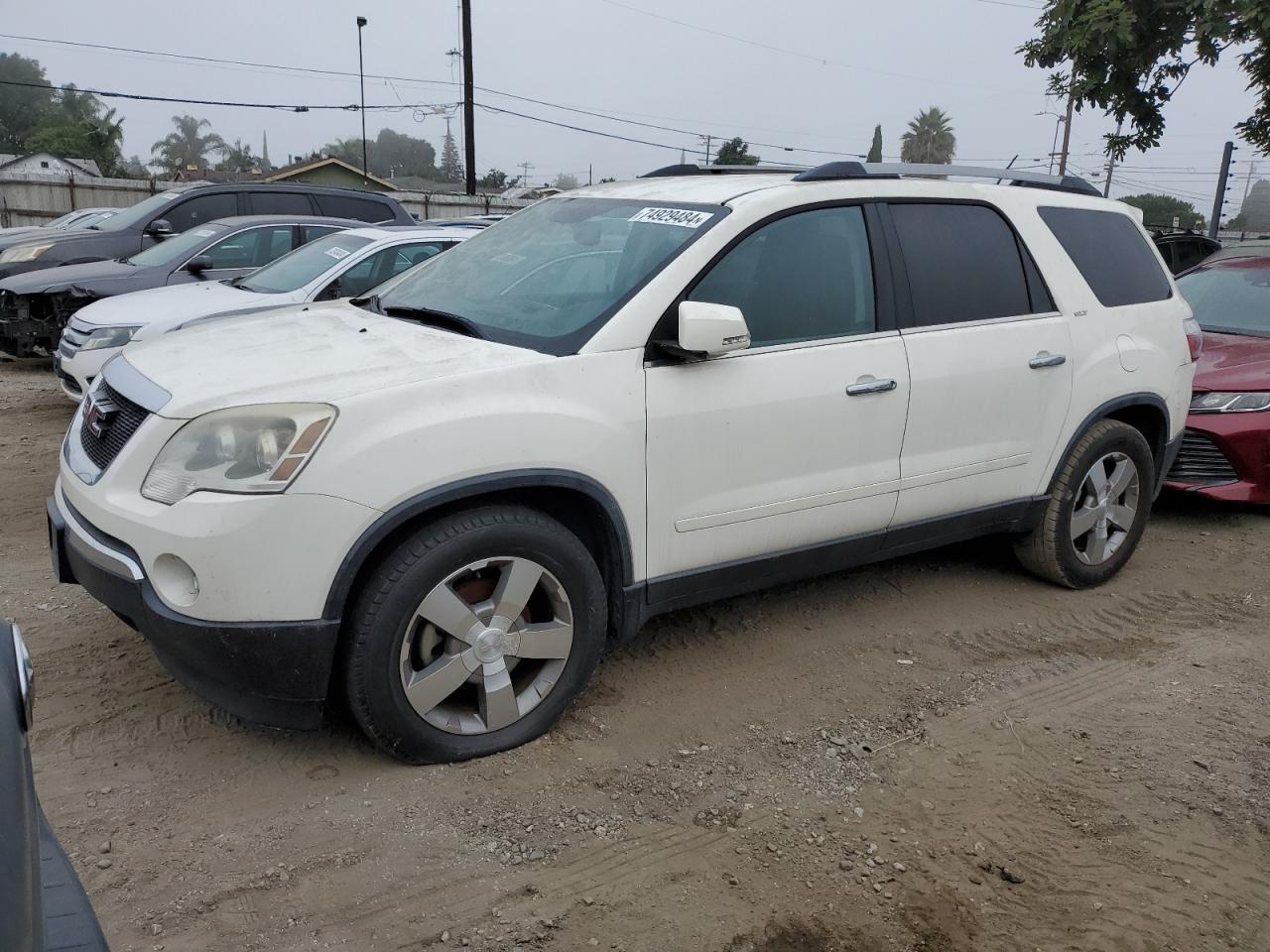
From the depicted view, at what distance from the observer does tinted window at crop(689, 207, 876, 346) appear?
3.64 m

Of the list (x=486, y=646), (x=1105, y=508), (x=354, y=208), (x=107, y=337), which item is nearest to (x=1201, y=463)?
(x=1105, y=508)

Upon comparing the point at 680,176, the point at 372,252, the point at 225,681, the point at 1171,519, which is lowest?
the point at 1171,519

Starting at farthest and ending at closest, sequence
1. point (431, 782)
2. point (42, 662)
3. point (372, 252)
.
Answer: point (372, 252), point (42, 662), point (431, 782)

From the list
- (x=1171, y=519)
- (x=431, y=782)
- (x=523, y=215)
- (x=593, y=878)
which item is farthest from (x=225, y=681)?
(x=1171, y=519)

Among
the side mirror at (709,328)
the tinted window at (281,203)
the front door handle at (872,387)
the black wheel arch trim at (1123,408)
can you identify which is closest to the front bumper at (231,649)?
the side mirror at (709,328)

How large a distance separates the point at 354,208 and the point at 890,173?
27.6ft

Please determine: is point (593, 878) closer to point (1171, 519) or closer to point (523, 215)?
point (523, 215)

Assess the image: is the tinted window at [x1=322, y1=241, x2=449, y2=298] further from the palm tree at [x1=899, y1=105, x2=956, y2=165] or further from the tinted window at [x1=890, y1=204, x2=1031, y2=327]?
the palm tree at [x1=899, y1=105, x2=956, y2=165]

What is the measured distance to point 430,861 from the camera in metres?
2.81

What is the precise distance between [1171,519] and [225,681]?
5612 mm

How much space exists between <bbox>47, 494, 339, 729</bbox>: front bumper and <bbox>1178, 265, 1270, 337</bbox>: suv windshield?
6369 millimetres

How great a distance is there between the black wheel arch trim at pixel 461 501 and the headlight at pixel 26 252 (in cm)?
955

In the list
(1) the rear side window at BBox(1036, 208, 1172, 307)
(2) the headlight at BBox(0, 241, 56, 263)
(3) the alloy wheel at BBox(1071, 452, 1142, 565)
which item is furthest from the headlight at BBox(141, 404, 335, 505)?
(2) the headlight at BBox(0, 241, 56, 263)

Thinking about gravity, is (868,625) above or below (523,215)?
below
